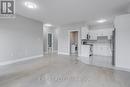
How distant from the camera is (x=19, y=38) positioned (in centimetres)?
457

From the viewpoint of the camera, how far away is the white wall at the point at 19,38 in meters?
3.89

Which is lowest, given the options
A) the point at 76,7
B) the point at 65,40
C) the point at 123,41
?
the point at 123,41

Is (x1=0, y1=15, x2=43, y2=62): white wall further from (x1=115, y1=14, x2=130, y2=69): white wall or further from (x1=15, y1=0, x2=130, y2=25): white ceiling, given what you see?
(x1=115, y1=14, x2=130, y2=69): white wall

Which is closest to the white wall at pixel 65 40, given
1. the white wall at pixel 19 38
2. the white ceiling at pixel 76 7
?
the white wall at pixel 19 38

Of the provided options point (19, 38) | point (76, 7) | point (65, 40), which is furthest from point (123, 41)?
point (19, 38)

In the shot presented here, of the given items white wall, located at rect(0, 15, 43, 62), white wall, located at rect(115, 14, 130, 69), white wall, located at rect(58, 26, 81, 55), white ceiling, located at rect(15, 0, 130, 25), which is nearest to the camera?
white ceiling, located at rect(15, 0, 130, 25)

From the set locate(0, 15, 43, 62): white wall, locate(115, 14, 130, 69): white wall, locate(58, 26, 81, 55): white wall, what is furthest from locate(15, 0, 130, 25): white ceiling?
locate(58, 26, 81, 55): white wall

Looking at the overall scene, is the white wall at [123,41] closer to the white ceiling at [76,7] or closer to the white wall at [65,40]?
the white ceiling at [76,7]

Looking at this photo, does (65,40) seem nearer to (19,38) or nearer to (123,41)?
(19,38)

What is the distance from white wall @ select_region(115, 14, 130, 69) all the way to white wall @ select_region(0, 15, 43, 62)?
16.4ft

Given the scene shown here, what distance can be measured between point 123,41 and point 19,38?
5.37 meters

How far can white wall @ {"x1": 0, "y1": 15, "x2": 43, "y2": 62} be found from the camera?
3895 mm

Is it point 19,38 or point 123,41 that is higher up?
point 19,38

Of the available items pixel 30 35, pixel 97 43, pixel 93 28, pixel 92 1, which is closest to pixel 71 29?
pixel 93 28
